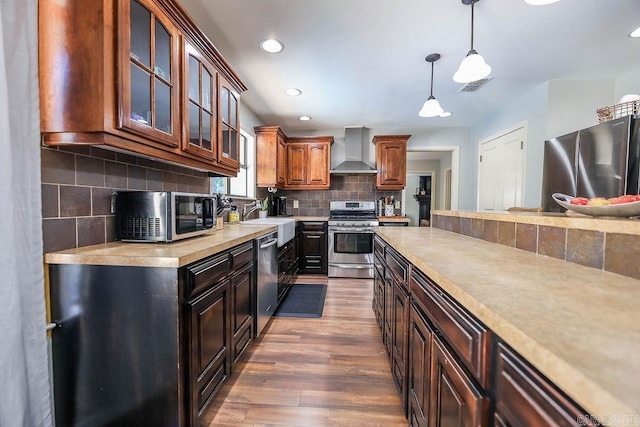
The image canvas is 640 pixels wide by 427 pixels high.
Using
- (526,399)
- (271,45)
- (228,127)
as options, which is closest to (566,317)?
(526,399)

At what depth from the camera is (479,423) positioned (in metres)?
0.63

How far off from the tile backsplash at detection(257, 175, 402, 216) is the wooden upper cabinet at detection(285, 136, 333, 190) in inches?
12.4

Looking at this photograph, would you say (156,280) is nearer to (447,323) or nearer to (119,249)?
(119,249)

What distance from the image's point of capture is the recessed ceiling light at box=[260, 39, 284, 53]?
85.2 inches

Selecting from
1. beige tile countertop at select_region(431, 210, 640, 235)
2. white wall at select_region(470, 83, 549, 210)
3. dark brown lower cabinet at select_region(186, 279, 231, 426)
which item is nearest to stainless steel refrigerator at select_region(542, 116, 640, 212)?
white wall at select_region(470, 83, 549, 210)

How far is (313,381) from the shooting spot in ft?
5.40

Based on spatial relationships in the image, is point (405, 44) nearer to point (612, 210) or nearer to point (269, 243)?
point (612, 210)

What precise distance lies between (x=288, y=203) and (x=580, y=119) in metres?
3.99

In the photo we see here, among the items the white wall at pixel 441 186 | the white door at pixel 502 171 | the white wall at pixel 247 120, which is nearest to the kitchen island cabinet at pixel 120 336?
the white wall at pixel 247 120

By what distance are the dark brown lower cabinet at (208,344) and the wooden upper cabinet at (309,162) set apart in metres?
3.04

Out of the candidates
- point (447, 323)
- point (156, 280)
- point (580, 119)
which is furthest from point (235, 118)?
point (580, 119)

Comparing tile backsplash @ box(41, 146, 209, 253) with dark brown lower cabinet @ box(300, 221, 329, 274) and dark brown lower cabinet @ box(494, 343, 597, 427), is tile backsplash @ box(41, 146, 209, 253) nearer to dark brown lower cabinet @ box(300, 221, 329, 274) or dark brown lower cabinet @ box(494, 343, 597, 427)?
dark brown lower cabinet @ box(494, 343, 597, 427)

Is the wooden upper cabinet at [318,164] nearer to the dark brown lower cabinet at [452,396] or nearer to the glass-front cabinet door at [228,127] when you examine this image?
the glass-front cabinet door at [228,127]

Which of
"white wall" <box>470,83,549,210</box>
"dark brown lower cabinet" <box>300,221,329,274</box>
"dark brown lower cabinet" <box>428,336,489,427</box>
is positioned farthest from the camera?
"dark brown lower cabinet" <box>300,221,329,274</box>
